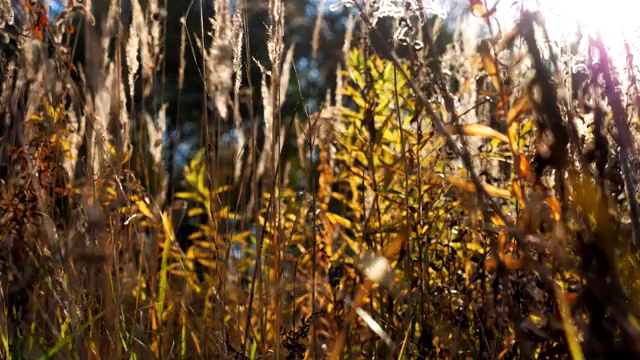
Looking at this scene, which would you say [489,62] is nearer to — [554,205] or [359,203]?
[554,205]

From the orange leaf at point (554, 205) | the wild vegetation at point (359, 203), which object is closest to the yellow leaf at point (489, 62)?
the wild vegetation at point (359, 203)

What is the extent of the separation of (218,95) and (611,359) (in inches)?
40.9

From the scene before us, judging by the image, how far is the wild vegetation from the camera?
846mm

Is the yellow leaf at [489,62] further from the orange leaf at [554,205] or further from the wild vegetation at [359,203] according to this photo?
the orange leaf at [554,205]

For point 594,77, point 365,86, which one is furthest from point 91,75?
point 365,86

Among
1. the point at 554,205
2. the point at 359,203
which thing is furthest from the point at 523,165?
the point at 359,203

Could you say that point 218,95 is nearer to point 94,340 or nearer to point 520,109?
point 94,340

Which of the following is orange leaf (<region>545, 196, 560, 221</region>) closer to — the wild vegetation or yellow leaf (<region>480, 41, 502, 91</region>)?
the wild vegetation

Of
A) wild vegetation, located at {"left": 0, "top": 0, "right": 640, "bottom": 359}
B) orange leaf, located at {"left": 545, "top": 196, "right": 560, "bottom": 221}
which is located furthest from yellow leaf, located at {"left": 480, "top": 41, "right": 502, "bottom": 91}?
orange leaf, located at {"left": 545, "top": 196, "right": 560, "bottom": 221}

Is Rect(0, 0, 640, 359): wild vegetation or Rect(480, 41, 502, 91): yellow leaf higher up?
Rect(480, 41, 502, 91): yellow leaf

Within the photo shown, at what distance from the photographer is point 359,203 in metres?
2.29

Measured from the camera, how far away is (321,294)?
2.18 m

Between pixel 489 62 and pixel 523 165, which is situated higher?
pixel 489 62

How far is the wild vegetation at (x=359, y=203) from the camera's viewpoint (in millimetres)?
846
